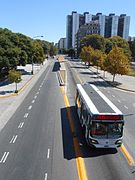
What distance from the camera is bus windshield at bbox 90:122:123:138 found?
57.8 feet

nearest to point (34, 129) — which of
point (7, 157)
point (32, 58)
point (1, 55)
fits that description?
point (7, 157)

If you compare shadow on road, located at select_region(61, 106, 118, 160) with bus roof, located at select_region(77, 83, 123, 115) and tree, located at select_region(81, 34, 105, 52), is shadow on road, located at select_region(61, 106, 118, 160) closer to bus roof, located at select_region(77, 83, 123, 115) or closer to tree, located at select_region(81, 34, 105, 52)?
bus roof, located at select_region(77, 83, 123, 115)

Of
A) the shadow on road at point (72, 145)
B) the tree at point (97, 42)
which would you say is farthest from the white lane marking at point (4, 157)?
the tree at point (97, 42)

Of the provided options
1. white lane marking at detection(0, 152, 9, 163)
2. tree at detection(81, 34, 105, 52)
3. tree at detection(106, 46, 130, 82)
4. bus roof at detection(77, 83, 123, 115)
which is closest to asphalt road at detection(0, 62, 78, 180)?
white lane marking at detection(0, 152, 9, 163)

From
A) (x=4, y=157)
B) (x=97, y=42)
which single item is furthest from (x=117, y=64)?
(x=97, y=42)

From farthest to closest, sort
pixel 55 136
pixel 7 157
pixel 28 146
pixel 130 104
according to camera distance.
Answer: pixel 130 104
pixel 55 136
pixel 28 146
pixel 7 157

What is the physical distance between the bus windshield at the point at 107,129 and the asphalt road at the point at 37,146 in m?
2.19

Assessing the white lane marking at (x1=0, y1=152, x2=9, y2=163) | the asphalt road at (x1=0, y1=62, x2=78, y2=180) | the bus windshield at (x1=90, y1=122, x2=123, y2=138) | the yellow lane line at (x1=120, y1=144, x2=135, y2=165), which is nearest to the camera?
the asphalt road at (x1=0, y1=62, x2=78, y2=180)

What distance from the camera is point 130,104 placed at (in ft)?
113

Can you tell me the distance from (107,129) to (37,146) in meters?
5.24

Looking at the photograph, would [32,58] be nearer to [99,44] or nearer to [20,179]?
[20,179]

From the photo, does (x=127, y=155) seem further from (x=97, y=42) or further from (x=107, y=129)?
(x=97, y=42)

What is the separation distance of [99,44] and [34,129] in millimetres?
109661

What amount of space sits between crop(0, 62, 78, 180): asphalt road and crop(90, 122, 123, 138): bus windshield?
219cm
